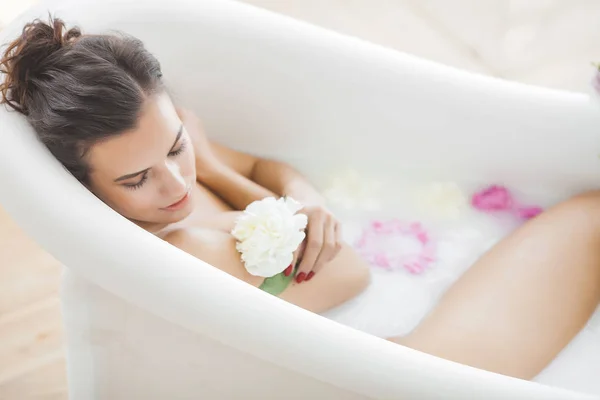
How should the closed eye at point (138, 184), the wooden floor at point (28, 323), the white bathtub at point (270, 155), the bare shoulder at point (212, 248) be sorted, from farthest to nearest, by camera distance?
the wooden floor at point (28, 323)
the bare shoulder at point (212, 248)
the closed eye at point (138, 184)
the white bathtub at point (270, 155)

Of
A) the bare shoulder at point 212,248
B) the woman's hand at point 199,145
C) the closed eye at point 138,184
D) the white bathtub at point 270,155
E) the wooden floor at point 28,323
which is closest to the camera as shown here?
the white bathtub at point 270,155

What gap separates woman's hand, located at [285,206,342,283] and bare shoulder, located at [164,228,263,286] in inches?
3.9

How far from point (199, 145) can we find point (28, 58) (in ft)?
1.61

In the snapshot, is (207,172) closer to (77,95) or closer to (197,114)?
(197,114)

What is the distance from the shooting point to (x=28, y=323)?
1679 millimetres

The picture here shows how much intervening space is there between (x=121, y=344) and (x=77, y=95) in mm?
467

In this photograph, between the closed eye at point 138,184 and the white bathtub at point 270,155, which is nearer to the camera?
the white bathtub at point 270,155

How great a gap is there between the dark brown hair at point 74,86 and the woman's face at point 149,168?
0.8 inches

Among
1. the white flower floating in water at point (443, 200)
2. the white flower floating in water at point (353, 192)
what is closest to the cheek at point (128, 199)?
the white flower floating in water at point (353, 192)

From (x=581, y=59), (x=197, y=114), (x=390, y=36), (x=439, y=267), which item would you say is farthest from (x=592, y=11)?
(x=197, y=114)

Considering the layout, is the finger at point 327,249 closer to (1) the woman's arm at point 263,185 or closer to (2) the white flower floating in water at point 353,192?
(1) the woman's arm at point 263,185

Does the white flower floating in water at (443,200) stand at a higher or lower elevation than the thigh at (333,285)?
higher

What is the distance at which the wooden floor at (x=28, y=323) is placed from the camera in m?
1.57

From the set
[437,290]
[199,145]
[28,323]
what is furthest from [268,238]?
[28,323]
